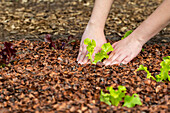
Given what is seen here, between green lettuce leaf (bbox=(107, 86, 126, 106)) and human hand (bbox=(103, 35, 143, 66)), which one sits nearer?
green lettuce leaf (bbox=(107, 86, 126, 106))

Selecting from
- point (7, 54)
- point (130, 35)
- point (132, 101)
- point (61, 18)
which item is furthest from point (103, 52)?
point (61, 18)

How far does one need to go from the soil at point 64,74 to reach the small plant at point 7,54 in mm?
67

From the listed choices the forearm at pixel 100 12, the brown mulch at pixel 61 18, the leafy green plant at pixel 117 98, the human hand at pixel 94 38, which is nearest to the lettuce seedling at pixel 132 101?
the leafy green plant at pixel 117 98

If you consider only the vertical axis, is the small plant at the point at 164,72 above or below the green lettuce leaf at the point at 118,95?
above

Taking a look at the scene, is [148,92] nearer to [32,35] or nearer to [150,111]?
[150,111]

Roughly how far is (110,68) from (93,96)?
52 cm

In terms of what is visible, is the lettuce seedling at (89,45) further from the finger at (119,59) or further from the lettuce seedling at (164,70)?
the lettuce seedling at (164,70)

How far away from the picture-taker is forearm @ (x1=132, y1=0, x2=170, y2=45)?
2232 millimetres

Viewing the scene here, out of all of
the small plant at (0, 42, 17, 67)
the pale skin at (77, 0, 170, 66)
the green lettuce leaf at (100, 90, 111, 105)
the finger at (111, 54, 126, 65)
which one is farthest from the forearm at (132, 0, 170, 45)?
the small plant at (0, 42, 17, 67)

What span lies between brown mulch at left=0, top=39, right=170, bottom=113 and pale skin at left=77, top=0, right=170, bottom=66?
0.37 feet

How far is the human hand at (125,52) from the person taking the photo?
2.41 metres

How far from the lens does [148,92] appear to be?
1.93m

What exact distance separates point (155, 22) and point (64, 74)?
43.1 inches

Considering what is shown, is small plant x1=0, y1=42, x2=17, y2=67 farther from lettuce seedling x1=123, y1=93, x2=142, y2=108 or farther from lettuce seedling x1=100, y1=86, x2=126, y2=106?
lettuce seedling x1=123, y1=93, x2=142, y2=108
